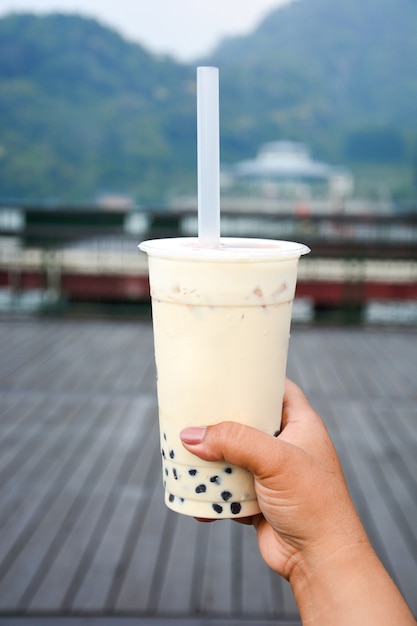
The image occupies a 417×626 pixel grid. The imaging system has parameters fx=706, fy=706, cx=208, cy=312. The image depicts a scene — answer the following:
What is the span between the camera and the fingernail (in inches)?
35.2

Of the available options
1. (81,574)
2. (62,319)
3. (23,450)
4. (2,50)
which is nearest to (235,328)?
(81,574)

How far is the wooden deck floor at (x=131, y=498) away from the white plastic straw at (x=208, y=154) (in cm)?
164

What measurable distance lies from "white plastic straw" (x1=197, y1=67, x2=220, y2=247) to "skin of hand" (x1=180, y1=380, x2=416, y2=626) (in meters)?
0.25

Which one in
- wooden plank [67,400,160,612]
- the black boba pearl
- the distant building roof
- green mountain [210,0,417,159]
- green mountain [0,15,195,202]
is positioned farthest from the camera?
green mountain [210,0,417,159]

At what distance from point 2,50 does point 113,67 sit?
4.81 metres

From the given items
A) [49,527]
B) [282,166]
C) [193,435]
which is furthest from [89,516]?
[282,166]

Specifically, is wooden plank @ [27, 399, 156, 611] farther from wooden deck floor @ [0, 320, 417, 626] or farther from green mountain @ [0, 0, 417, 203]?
green mountain @ [0, 0, 417, 203]

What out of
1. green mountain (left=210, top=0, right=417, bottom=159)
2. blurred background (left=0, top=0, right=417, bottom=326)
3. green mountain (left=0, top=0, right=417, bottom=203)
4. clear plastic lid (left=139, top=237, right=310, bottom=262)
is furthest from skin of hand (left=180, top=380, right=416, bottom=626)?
green mountain (left=210, top=0, right=417, bottom=159)

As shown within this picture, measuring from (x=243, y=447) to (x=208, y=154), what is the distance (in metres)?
0.37

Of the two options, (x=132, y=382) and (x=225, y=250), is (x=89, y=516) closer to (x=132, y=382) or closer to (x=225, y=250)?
(x=132, y=382)

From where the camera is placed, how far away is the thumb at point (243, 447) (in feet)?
2.83

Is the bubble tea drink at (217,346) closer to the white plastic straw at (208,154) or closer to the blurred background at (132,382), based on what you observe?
the white plastic straw at (208,154)

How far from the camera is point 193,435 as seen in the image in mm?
899

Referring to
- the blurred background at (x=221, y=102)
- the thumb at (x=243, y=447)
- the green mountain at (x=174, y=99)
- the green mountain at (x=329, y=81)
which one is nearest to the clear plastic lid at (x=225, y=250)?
the thumb at (x=243, y=447)
